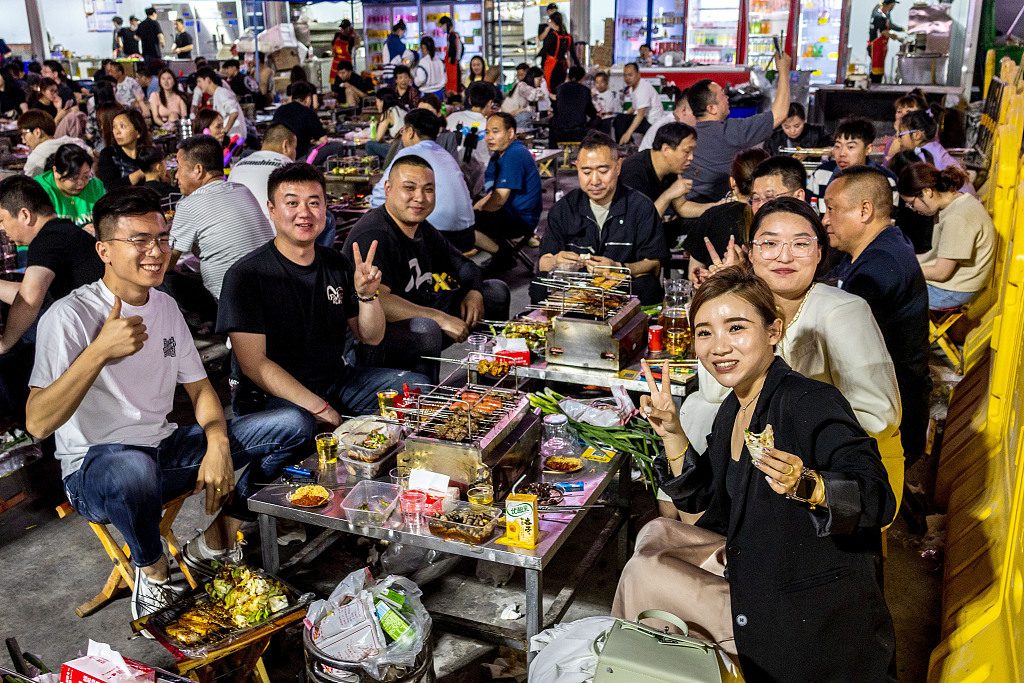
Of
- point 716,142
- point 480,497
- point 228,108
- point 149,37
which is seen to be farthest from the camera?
point 149,37

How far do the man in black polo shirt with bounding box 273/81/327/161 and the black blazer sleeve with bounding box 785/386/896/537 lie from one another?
884 cm

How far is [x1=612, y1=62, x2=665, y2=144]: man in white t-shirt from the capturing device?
12383 millimetres

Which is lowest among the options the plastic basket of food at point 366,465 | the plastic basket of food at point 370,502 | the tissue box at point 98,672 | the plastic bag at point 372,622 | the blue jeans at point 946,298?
the plastic bag at point 372,622

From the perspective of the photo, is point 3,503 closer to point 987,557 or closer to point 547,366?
point 547,366

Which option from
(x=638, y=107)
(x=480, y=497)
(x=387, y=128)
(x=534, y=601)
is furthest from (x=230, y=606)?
(x=638, y=107)

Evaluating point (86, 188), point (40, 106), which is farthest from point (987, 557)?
point (40, 106)

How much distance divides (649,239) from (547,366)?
1.33 m

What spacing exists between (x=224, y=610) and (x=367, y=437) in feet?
2.46

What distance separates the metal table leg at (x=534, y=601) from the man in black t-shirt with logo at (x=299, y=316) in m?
1.36

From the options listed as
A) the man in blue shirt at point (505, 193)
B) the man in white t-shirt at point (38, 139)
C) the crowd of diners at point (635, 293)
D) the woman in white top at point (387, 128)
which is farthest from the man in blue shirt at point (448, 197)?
the man in white t-shirt at point (38, 139)

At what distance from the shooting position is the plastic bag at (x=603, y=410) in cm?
350

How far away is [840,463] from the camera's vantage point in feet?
7.08

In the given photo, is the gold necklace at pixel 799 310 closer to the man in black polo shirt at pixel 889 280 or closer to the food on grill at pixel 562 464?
the man in black polo shirt at pixel 889 280

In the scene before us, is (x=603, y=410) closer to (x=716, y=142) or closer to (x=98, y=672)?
(x=98, y=672)
